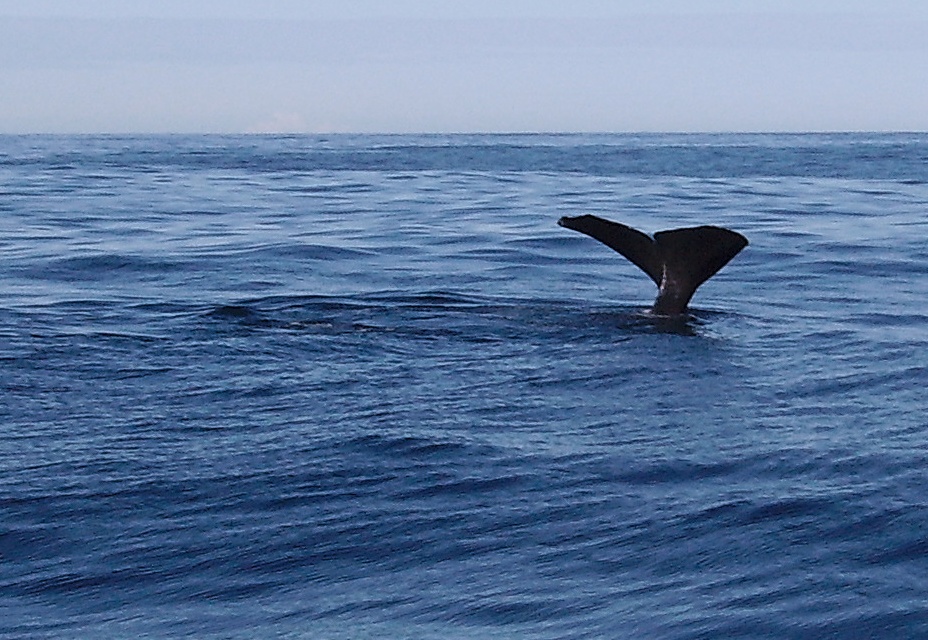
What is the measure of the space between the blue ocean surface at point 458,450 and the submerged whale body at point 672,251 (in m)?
0.32

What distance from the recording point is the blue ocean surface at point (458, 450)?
515 centimetres

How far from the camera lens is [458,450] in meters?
7.01

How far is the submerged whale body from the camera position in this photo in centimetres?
1006

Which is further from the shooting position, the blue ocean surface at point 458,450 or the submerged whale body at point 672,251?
the submerged whale body at point 672,251

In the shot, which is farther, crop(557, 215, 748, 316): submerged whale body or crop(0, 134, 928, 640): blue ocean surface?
crop(557, 215, 748, 316): submerged whale body

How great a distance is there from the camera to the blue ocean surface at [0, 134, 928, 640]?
5148 millimetres

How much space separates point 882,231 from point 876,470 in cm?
1239

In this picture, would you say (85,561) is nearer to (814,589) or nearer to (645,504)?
(645,504)

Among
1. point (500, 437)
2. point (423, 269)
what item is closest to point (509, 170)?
point (423, 269)

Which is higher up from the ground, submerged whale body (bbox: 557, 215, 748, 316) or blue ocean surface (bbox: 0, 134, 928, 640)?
submerged whale body (bbox: 557, 215, 748, 316)

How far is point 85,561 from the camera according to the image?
5578 millimetres

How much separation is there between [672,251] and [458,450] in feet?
12.6

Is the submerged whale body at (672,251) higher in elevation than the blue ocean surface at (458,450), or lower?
higher

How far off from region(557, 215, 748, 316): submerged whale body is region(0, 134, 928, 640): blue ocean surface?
32 centimetres
